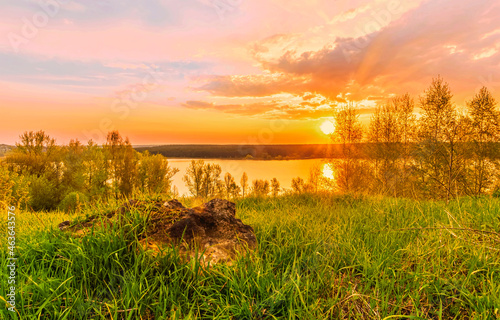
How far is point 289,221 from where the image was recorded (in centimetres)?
425

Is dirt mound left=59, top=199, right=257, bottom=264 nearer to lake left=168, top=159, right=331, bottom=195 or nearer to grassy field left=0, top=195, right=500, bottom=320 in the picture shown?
grassy field left=0, top=195, right=500, bottom=320

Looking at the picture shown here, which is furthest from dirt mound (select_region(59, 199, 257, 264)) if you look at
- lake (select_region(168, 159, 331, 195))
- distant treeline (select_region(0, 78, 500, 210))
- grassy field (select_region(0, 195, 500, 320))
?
lake (select_region(168, 159, 331, 195))

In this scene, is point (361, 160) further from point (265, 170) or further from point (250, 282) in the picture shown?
point (265, 170)

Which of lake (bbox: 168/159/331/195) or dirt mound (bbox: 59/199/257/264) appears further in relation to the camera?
lake (bbox: 168/159/331/195)

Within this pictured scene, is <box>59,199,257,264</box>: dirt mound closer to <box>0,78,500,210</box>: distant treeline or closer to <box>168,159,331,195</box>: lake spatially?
<box>0,78,500,210</box>: distant treeline

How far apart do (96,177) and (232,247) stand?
4245cm

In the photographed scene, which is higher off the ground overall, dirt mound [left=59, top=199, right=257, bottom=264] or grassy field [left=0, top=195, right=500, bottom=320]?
dirt mound [left=59, top=199, right=257, bottom=264]

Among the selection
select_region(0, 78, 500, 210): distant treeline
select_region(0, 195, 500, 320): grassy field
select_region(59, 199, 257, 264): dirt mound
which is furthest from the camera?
select_region(0, 78, 500, 210): distant treeline

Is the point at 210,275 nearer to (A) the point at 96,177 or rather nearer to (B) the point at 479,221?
(B) the point at 479,221

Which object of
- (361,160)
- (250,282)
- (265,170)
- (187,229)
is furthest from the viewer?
(265,170)

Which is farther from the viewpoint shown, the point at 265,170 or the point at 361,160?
the point at 265,170

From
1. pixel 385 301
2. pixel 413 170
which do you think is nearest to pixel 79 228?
pixel 385 301

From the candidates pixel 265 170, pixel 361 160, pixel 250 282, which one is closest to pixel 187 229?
pixel 250 282

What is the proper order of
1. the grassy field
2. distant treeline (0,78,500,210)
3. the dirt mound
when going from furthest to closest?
distant treeline (0,78,500,210) → the dirt mound → the grassy field
